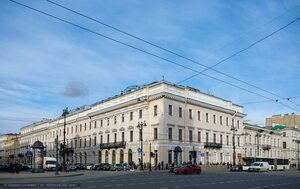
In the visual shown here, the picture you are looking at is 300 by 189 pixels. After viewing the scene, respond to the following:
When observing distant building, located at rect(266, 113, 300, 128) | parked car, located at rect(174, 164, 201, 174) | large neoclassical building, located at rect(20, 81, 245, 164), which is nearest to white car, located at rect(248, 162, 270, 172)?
large neoclassical building, located at rect(20, 81, 245, 164)

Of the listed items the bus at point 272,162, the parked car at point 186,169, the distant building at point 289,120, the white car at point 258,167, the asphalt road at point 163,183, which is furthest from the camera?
the distant building at point 289,120

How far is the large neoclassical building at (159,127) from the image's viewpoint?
65438 millimetres

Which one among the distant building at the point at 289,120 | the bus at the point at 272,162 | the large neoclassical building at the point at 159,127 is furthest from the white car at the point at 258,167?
the distant building at the point at 289,120

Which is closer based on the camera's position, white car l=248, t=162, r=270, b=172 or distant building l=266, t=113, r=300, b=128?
white car l=248, t=162, r=270, b=172

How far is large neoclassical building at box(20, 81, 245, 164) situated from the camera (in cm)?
6544

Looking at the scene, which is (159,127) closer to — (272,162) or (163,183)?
(272,162)

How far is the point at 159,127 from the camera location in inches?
2542

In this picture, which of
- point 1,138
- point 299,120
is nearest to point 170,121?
point 299,120

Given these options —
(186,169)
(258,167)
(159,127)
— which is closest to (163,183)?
(186,169)

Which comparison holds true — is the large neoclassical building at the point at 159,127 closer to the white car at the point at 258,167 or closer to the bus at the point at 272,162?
the bus at the point at 272,162

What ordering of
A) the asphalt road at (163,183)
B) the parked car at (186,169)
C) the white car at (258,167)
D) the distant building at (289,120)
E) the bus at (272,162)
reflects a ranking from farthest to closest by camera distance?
the distant building at (289,120) < the bus at (272,162) < the white car at (258,167) < the parked car at (186,169) < the asphalt road at (163,183)

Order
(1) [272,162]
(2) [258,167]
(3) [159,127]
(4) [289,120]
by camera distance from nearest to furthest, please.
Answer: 1. (2) [258,167]
2. (3) [159,127]
3. (1) [272,162]
4. (4) [289,120]

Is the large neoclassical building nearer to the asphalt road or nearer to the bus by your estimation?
the bus

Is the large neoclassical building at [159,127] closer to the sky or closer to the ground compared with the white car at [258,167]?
closer to the sky
